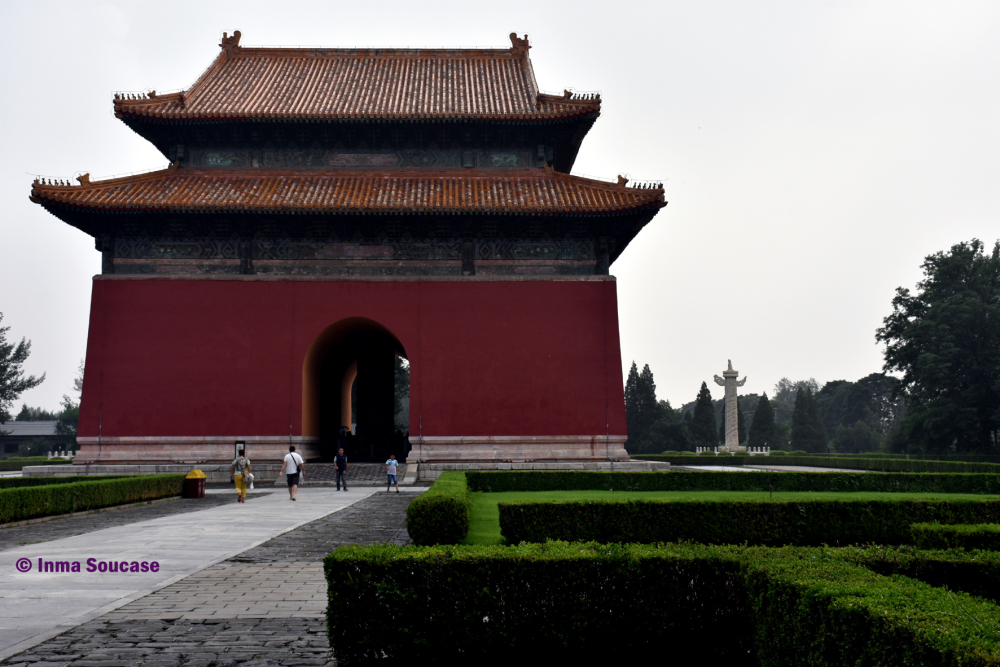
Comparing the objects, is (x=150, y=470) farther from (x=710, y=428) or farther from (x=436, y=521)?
(x=710, y=428)

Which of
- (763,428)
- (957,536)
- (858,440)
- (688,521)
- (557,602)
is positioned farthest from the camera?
(858,440)

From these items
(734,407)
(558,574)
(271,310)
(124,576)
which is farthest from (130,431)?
(734,407)

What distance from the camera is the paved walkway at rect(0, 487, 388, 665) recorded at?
5.66m

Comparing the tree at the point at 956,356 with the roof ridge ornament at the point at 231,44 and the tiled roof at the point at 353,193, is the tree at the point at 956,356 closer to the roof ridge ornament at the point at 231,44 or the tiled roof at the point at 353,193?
the tiled roof at the point at 353,193

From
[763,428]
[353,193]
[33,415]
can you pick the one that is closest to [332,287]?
[353,193]

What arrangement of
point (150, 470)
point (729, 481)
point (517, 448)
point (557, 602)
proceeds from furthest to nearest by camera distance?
point (517, 448)
point (150, 470)
point (729, 481)
point (557, 602)

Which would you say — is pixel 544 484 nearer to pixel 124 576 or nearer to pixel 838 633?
pixel 124 576

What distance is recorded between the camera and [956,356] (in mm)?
39688

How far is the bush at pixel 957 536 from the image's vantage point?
22.1 ft

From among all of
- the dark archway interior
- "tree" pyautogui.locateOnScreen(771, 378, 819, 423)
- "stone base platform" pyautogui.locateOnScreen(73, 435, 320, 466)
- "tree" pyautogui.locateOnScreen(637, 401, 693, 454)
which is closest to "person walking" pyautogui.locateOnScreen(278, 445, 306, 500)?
"stone base platform" pyautogui.locateOnScreen(73, 435, 320, 466)

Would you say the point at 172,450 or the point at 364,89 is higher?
the point at 364,89

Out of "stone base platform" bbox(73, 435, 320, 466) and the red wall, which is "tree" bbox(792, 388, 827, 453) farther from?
"stone base platform" bbox(73, 435, 320, 466)

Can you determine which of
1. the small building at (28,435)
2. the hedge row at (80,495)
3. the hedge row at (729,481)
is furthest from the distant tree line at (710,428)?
the small building at (28,435)

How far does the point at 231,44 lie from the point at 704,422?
134 feet
